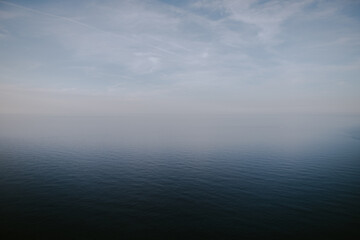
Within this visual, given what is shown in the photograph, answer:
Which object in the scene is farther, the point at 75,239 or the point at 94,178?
the point at 94,178

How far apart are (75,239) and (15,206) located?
1748cm

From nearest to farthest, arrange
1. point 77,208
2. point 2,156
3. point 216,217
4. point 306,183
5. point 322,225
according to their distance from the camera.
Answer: point 322,225, point 216,217, point 77,208, point 306,183, point 2,156

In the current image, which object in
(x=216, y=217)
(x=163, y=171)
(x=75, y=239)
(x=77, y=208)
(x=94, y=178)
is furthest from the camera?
(x=163, y=171)

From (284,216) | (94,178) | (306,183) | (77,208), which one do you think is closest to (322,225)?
(284,216)

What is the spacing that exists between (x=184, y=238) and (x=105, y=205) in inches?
673

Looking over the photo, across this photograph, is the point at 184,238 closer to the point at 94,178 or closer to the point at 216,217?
the point at 216,217

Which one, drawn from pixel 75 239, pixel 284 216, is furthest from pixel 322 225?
pixel 75 239

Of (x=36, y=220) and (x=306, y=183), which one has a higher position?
(x=306, y=183)

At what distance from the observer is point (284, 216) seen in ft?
105

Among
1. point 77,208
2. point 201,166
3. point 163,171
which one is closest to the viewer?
point 77,208

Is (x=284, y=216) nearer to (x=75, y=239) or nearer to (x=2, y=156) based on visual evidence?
(x=75, y=239)

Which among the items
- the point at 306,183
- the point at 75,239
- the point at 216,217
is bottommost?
the point at 75,239

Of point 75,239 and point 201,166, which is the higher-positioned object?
point 201,166

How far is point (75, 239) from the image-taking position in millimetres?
26047
